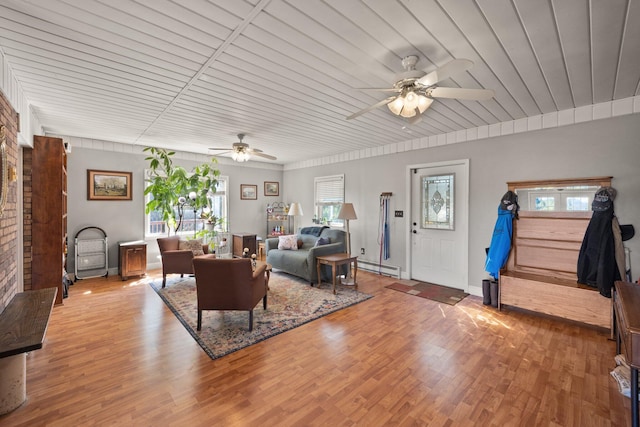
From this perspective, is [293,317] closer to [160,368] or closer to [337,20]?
[160,368]

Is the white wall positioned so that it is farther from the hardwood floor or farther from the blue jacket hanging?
the hardwood floor

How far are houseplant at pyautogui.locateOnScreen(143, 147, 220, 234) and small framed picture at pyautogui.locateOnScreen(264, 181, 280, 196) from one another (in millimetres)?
1788

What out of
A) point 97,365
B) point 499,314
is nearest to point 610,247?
point 499,314

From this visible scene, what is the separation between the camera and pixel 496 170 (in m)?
3.96

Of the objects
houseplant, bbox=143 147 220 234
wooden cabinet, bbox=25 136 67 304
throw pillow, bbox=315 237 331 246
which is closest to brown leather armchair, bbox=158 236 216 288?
houseplant, bbox=143 147 220 234

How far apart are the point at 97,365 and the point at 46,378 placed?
0.31 meters

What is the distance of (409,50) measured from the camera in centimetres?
206

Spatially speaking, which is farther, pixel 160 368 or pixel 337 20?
pixel 160 368

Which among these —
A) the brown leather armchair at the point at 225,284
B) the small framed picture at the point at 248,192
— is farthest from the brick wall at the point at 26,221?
the small framed picture at the point at 248,192

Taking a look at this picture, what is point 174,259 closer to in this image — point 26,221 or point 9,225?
point 26,221

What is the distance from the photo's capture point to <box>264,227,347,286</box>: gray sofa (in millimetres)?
4590

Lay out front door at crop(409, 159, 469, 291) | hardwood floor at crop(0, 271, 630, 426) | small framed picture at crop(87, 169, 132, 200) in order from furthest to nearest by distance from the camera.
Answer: small framed picture at crop(87, 169, 132, 200), front door at crop(409, 159, 469, 291), hardwood floor at crop(0, 271, 630, 426)

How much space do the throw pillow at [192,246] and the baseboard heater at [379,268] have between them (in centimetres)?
314

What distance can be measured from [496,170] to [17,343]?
510cm
